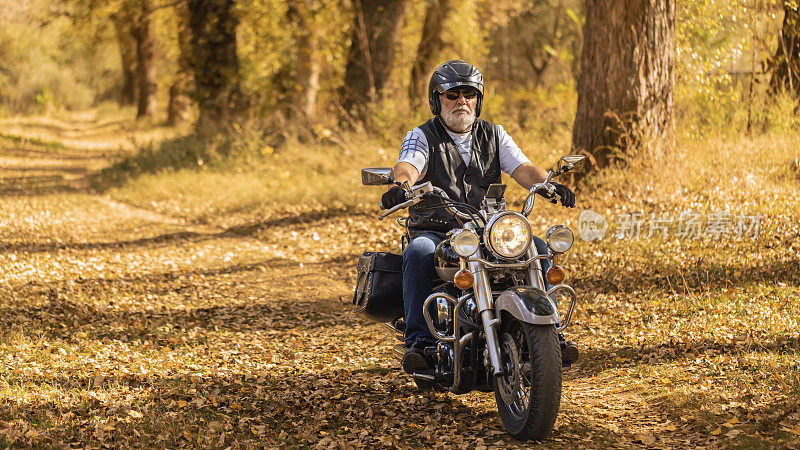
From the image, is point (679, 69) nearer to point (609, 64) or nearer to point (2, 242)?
point (609, 64)

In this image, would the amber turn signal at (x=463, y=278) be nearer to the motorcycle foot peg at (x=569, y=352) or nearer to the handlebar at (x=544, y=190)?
the handlebar at (x=544, y=190)

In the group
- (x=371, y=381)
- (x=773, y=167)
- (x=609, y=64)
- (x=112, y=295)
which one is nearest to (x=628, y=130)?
(x=609, y=64)

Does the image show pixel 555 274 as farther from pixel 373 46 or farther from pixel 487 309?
pixel 373 46

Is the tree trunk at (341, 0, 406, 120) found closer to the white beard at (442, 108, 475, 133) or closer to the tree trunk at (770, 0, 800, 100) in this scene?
the tree trunk at (770, 0, 800, 100)

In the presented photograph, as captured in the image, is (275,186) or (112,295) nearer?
(112,295)

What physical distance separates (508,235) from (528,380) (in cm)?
83

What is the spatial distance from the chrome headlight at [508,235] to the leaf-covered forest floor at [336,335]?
3.72 ft

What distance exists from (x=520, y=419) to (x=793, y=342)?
2825 millimetres

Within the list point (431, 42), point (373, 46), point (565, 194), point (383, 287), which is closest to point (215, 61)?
point (431, 42)

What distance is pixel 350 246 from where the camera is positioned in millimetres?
11398

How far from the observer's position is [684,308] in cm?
726

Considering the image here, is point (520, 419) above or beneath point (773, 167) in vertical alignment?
beneath

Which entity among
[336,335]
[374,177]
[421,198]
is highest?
[374,177]

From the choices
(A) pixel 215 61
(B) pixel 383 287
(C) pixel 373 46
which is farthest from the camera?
(A) pixel 215 61
